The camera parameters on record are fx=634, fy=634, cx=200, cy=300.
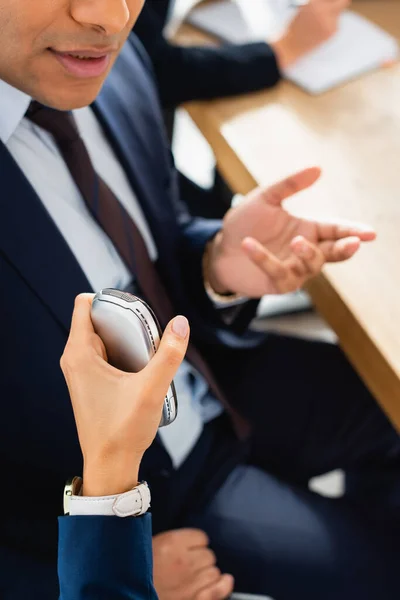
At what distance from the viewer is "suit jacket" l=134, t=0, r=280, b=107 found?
100cm

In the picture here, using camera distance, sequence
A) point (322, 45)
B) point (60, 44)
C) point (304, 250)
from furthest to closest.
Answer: point (322, 45) < point (304, 250) < point (60, 44)

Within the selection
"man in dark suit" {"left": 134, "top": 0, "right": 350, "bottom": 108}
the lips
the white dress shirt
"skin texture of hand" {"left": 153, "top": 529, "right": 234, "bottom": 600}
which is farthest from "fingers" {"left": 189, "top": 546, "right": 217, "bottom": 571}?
"man in dark suit" {"left": 134, "top": 0, "right": 350, "bottom": 108}

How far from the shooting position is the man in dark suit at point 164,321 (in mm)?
643

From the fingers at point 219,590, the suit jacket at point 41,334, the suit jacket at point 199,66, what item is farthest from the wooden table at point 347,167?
the fingers at point 219,590

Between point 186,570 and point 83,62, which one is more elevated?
point 83,62

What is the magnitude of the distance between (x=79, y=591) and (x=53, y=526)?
0.73 feet

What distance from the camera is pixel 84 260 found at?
2.41 ft

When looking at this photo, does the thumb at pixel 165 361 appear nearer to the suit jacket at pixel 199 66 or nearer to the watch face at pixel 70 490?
the watch face at pixel 70 490

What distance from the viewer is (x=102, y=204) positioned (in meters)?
0.75

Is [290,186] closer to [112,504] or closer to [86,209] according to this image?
[86,209]

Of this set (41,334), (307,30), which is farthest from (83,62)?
(307,30)

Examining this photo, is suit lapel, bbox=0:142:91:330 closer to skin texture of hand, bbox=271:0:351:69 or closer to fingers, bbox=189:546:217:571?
fingers, bbox=189:546:217:571

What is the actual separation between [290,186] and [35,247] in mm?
312

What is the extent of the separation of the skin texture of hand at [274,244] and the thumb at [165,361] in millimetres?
276
